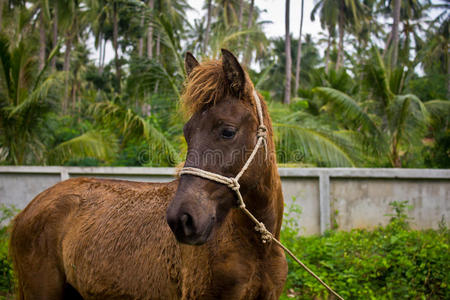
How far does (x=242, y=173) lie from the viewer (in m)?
1.68

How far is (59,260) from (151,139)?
491 cm

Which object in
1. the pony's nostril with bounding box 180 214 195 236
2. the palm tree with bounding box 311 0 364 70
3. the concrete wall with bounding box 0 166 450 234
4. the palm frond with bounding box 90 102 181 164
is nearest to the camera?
the pony's nostril with bounding box 180 214 195 236

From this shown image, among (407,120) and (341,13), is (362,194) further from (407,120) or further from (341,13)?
(341,13)

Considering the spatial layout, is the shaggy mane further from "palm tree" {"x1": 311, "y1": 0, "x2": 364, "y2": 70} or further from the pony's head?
"palm tree" {"x1": 311, "y1": 0, "x2": 364, "y2": 70}

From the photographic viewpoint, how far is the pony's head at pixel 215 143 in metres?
1.49

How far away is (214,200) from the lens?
160 cm

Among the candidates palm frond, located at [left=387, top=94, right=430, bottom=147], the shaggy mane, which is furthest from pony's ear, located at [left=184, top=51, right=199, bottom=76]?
palm frond, located at [left=387, top=94, right=430, bottom=147]

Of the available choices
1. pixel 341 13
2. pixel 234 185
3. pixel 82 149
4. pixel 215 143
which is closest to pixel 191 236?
pixel 234 185

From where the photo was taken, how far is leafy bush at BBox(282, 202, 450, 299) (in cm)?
400

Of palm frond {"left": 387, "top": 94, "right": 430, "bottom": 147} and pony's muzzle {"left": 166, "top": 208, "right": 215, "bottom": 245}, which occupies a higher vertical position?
palm frond {"left": 387, "top": 94, "right": 430, "bottom": 147}

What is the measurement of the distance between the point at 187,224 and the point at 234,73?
0.83 m

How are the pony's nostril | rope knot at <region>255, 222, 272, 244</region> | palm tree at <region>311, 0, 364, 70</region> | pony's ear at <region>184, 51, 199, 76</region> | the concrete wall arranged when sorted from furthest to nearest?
1. palm tree at <region>311, 0, 364, 70</region>
2. the concrete wall
3. pony's ear at <region>184, 51, 199, 76</region>
4. rope knot at <region>255, 222, 272, 244</region>
5. the pony's nostril

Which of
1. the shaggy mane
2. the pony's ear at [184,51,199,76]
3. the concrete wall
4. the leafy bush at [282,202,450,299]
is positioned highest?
the pony's ear at [184,51,199,76]

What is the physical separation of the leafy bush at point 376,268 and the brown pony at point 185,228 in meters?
2.63
